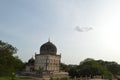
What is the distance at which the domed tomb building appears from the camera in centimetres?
6256

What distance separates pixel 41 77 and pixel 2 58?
72.3 feet

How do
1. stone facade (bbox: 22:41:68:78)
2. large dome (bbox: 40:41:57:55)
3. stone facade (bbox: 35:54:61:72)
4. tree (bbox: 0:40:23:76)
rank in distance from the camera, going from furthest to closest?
stone facade (bbox: 35:54:61:72) → large dome (bbox: 40:41:57:55) → stone facade (bbox: 22:41:68:78) → tree (bbox: 0:40:23:76)

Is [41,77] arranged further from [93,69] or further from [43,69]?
[93,69]

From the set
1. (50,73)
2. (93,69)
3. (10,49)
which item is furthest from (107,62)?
(10,49)

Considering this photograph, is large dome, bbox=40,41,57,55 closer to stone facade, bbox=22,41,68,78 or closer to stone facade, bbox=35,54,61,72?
stone facade, bbox=22,41,68,78

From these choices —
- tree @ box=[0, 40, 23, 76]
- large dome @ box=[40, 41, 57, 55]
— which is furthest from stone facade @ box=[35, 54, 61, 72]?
tree @ box=[0, 40, 23, 76]

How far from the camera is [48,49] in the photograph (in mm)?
62625

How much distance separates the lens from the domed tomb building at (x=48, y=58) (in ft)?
205

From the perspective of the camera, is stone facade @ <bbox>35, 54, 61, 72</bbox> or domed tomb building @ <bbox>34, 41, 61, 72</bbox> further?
stone facade @ <bbox>35, 54, 61, 72</bbox>

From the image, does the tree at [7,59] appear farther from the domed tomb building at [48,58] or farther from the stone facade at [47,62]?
the stone facade at [47,62]

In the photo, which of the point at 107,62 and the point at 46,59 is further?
the point at 107,62

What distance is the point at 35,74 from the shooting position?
193 feet

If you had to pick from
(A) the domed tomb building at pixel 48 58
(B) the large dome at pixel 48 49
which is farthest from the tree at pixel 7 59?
(B) the large dome at pixel 48 49

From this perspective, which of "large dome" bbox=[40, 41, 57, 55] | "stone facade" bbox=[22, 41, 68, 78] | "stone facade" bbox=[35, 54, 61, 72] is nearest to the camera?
"stone facade" bbox=[22, 41, 68, 78]
